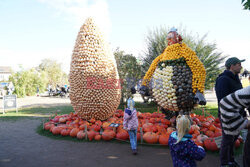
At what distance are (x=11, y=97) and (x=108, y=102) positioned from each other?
733cm

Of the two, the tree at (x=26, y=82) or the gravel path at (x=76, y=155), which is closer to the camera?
the gravel path at (x=76, y=155)

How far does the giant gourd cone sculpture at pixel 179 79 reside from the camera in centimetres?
438

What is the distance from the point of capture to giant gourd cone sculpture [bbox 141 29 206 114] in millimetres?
4379

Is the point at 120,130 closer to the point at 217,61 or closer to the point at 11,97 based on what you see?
the point at 217,61

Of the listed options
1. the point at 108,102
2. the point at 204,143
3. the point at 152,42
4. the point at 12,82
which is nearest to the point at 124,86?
the point at 152,42

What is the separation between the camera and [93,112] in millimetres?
5883

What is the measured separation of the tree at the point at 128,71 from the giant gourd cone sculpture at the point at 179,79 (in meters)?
4.95

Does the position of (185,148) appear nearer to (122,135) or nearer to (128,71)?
(122,135)

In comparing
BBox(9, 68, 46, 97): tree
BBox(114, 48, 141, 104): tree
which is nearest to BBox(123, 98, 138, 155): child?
BBox(114, 48, 141, 104): tree

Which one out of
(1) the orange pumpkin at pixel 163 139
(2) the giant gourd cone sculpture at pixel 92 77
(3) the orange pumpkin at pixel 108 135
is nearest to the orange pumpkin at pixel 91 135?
(3) the orange pumpkin at pixel 108 135

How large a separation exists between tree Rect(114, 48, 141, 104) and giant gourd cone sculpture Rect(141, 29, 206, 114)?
495 cm

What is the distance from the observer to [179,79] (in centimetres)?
445

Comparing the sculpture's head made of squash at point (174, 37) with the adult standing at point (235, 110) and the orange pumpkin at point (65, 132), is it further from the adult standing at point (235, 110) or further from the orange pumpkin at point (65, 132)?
the orange pumpkin at point (65, 132)

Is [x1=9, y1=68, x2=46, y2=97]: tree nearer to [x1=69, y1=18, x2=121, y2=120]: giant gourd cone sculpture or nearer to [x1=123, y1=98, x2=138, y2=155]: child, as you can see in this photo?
[x1=69, y1=18, x2=121, y2=120]: giant gourd cone sculpture
